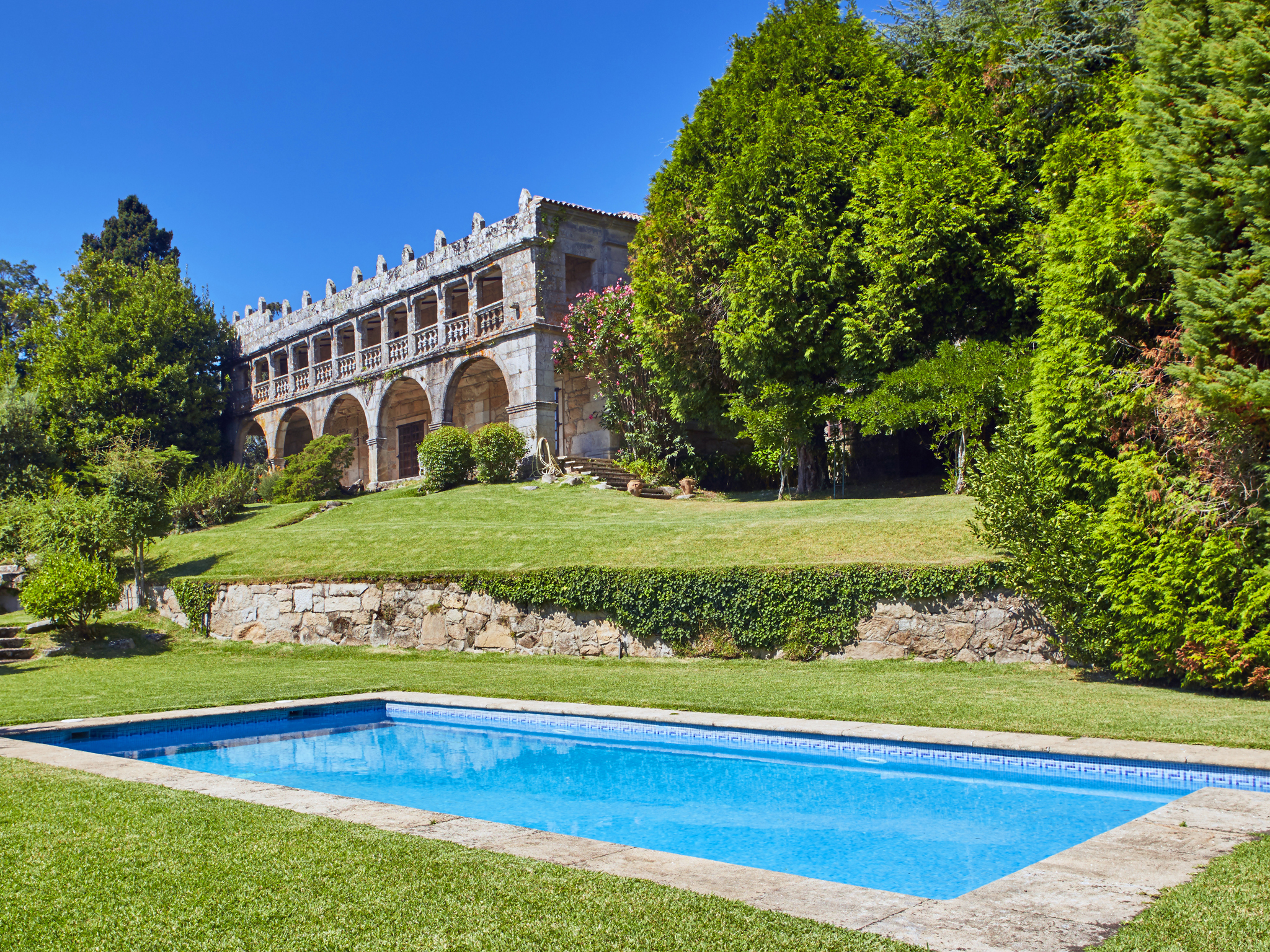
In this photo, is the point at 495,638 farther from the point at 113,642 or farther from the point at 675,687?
the point at 113,642

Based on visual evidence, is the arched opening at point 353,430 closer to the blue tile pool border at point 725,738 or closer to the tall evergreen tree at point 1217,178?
the blue tile pool border at point 725,738

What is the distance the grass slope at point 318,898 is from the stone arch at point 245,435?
36.2m

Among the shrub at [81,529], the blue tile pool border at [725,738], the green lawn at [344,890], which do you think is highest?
the shrub at [81,529]

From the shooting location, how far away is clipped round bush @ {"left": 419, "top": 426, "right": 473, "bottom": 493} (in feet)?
84.9

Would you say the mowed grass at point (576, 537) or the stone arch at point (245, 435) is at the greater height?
the stone arch at point (245, 435)

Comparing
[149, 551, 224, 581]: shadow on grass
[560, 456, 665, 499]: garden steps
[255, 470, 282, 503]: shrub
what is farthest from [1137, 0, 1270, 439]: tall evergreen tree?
[255, 470, 282, 503]: shrub

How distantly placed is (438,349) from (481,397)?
11.6ft

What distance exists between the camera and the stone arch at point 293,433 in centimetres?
3659

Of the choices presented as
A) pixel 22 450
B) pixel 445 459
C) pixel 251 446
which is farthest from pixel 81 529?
pixel 251 446

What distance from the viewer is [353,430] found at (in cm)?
3709

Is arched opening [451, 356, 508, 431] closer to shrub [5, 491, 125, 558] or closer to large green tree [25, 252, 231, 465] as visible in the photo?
large green tree [25, 252, 231, 465]

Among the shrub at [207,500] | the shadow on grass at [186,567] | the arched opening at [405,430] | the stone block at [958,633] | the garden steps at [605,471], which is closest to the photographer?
the stone block at [958,633]

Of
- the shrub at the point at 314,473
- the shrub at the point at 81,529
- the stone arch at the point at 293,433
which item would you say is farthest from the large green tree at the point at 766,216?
the stone arch at the point at 293,433

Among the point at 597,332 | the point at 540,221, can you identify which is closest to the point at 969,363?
the point at 597,332
